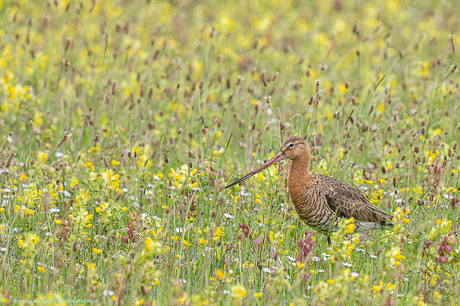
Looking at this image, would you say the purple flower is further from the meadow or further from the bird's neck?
the bird's neck

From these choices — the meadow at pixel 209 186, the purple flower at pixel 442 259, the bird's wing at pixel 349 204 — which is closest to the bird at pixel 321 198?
the bird's wing at pixel 349 204

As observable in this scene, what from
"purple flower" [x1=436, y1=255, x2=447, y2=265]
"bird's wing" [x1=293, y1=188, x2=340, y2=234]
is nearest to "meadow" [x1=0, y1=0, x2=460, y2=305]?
"purple flower" [x1=436, y1=255, x2=447, y2=265]

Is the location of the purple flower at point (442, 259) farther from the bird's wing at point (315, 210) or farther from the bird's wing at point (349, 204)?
the bird's wing at point (349, 204)

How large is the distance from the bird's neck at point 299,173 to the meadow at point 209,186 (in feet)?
0.37

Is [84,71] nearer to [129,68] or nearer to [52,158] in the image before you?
[129,68]

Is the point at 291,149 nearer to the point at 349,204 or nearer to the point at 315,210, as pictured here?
the point at 315,210

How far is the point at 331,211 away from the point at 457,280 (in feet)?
5.12

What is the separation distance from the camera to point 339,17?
593 inches

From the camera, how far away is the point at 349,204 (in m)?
5.42

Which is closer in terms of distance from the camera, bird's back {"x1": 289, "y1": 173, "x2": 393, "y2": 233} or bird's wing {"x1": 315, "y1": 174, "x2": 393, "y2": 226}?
bird's back {"x1": 289, "y1": 173, "x2": 393, "y2": 233}

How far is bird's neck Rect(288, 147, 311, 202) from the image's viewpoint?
542 centimetres

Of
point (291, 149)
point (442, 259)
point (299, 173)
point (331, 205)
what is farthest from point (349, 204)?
point (442, 259)

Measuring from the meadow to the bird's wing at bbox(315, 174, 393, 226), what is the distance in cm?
19

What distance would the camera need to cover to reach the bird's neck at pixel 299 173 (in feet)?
17.8
